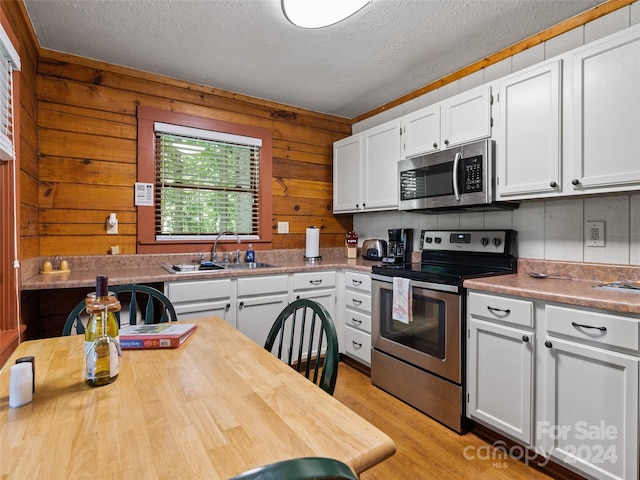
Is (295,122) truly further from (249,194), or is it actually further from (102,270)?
(102,270)

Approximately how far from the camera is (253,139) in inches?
129

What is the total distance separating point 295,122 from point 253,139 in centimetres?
52

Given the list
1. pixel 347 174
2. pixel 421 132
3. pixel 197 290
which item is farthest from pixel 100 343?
pixel 347 174

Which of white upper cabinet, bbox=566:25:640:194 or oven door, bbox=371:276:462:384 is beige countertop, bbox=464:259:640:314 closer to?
oven door, bbox=371:276:462:384

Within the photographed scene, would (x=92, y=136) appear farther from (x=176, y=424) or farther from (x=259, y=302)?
(x=176, y=424)

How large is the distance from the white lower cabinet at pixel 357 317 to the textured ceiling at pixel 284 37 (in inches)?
63.8

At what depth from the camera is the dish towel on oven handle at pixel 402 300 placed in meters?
2.27

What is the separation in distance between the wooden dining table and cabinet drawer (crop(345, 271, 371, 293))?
70.6 inches

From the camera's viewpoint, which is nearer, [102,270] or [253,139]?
[102,270]

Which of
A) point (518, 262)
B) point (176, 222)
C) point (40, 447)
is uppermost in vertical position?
point (176, 222)

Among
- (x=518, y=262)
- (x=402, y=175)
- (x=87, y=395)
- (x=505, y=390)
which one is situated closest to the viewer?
(x=87, y=395)

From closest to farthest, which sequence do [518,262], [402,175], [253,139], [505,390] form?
[505,390], [518,262], [402,175], [253,139]

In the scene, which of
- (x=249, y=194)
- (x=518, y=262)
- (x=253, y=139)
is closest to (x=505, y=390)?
(x=518, y=262)

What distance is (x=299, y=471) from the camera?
420 millimetres
